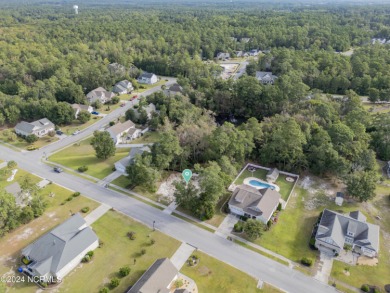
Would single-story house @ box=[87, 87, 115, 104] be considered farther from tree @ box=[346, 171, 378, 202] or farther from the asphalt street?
tree @ box=[346, 171, 378, 202]

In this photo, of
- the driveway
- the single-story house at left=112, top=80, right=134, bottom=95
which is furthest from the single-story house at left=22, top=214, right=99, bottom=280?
the single-story house at left=112, top=80, right=134, bottom=95

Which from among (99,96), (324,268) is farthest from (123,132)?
(324,268)

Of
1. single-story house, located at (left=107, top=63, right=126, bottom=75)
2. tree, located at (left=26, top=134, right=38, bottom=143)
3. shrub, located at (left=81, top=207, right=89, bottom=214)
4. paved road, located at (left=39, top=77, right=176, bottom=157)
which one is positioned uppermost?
single-story house, located at (left=107, top=63, right=126, bottom=75)

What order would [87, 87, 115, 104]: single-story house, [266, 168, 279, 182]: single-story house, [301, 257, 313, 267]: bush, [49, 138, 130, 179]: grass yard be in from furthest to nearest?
[87, 87, 115, 104]: single-story house < [49, 138, 130, 179]: grass yard < [266, 168, 279, 182]: single-story house < [301, 257, 313, 267]: bush

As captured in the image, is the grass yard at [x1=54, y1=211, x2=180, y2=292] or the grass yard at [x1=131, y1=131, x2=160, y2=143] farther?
the grass yard at [x1=131, y1=131, x2=160, y2=143]

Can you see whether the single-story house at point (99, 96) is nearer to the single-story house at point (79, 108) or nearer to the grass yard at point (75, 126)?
the single-story house at point (79, 108)

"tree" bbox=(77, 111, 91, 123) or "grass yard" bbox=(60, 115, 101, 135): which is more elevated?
"tree" bbox=(77, 111, 91, 123)
